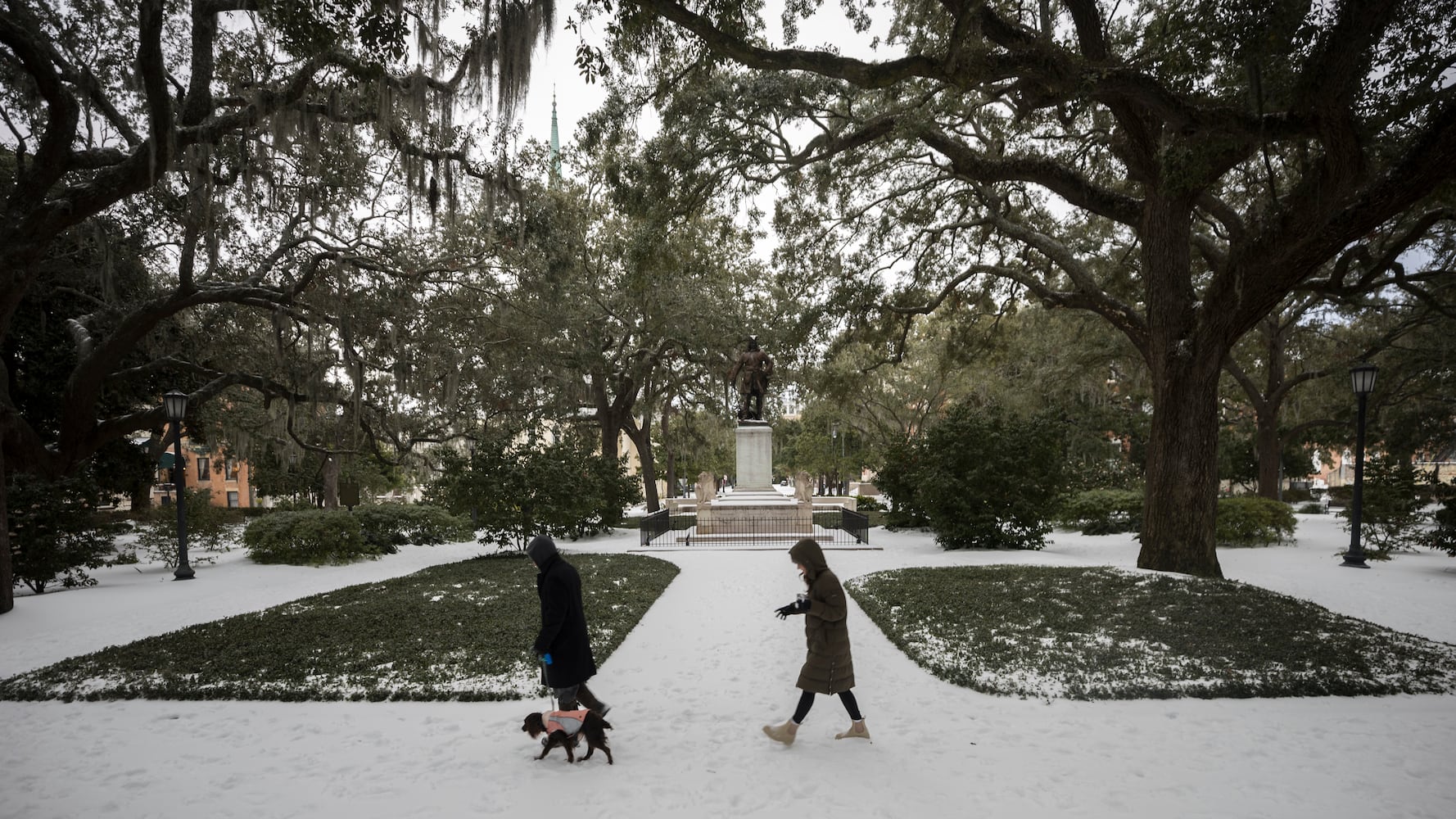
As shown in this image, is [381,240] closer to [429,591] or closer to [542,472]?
[542,472]

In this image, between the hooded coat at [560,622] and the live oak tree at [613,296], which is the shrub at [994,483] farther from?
the hooded coat at [560,622]

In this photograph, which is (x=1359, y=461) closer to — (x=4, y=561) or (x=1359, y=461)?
(x=1359, y=461)

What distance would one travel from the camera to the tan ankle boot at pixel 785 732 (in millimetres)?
5133

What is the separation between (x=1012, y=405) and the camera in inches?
1128

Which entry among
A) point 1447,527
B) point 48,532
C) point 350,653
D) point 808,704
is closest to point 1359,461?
point 1447,527

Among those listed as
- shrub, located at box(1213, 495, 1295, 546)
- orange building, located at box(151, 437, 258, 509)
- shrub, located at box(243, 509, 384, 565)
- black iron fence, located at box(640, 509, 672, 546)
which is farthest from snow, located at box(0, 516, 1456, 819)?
orange building, located at box(151, 437, 258, 509)

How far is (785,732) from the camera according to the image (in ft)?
16.9

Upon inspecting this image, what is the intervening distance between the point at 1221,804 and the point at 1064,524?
20003 mm

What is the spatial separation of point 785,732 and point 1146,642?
4844 mm

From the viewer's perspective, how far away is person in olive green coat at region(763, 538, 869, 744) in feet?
16.5

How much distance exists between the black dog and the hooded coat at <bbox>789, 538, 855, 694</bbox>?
1.44 metres

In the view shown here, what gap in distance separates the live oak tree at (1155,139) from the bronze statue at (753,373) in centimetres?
723

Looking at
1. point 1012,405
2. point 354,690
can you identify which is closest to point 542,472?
point 354,690

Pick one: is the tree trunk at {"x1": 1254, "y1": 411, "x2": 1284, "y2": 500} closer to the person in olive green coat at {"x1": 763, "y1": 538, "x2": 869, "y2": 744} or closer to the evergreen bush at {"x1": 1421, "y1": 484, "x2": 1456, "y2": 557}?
the evergreen bush at {"x1": 1421, "y1": 484, "x2": 1456, "y2": 557}
